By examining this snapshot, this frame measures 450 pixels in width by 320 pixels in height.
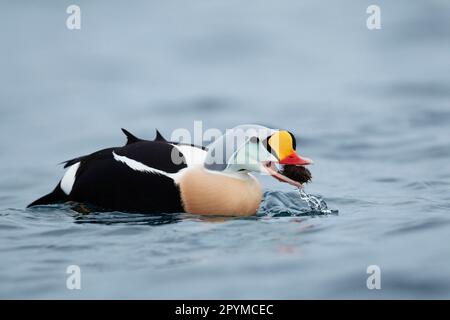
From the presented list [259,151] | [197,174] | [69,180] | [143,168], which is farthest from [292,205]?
[69,180]

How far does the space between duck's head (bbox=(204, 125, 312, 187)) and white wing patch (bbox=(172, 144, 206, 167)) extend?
130 millimetres

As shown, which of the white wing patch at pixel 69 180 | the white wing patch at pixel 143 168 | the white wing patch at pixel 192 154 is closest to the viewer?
the white wing patch at pixel 143 168

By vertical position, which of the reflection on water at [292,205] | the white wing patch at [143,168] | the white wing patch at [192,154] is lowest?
the reflection on water at [292,205]

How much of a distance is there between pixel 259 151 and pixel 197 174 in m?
0.47

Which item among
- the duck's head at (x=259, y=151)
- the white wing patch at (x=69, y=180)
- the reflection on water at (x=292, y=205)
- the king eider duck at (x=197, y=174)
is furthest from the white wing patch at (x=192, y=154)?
the white wing patch at (x=69, y=180)

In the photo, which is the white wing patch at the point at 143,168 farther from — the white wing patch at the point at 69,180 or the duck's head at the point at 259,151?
the white wing patch at the point at 69,180

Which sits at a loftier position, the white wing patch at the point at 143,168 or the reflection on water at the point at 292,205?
the white wing patch at the point at 143,168

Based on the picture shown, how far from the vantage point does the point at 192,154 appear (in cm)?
716

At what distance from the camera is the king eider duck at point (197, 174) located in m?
6.88

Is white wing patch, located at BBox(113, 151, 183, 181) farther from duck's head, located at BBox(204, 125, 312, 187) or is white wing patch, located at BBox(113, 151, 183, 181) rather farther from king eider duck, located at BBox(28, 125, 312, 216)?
duck's head, located at BBox(204, 125, 312, 187)

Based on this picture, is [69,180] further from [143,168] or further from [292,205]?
[292,205]

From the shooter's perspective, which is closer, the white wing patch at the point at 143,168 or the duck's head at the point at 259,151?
the duck's head at the point at 259,151

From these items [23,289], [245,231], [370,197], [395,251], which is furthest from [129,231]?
[370,197]

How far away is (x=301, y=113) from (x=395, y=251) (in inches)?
222
